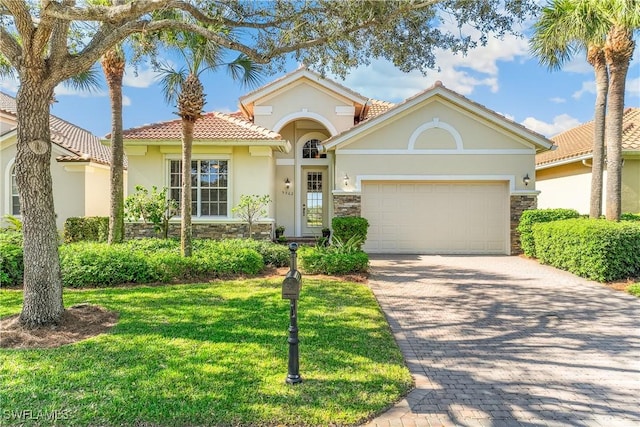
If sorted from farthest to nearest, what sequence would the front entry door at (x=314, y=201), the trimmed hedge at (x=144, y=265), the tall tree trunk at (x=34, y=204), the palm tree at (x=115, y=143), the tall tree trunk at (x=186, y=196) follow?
the front entry door at (x=314, y=201), the palm tree at (x=115, y=143), the tall tree trunk at (x=186, y=196), the trimmed hedge at (x=144, y=265), the tall tree trunk at (x=34, y=204)

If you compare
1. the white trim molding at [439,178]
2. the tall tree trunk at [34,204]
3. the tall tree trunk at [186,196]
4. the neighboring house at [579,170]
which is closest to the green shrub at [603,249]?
the white trim molding at [439,178]

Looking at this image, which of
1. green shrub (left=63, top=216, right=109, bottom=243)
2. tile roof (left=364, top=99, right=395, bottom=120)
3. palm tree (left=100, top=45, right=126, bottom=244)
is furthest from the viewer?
tile roof (left=364, top=99, right=395, bottom=120)

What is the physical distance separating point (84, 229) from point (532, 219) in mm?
A: 16526

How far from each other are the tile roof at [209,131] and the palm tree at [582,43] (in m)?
9.57

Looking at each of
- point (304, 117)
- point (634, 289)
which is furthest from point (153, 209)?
point (634, 289)

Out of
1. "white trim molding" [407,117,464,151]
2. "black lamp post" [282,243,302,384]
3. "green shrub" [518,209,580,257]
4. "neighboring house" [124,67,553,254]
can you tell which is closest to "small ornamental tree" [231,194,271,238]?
"neighboring house" [124,67,553,254]

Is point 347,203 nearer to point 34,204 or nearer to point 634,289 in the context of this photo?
point 634,289

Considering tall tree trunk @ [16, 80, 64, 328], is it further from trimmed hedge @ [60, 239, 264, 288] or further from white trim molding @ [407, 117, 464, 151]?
white trim molding @ [407, 117, 464, 151]

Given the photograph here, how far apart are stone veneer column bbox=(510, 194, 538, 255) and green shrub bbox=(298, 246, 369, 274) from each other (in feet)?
23.4

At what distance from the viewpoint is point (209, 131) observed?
570 inches

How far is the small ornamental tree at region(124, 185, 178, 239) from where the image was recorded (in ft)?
42.1

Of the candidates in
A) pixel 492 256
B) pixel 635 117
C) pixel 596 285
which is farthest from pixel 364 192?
pixel 635 117

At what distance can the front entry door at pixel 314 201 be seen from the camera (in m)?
17.8

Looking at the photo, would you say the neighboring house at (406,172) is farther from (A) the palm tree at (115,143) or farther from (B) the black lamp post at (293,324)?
(B) the black lamp post at (293,324)
